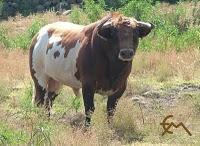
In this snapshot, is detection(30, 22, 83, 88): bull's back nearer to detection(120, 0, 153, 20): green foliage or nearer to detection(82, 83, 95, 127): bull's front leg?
detection(82, 83, 95, 127): bull's front leg

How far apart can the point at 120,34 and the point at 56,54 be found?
5.25 feet

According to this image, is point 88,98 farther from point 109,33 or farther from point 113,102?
point 109,33

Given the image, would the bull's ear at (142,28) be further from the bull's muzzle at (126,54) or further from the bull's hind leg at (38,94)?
the bull's hind leg at (38,94)

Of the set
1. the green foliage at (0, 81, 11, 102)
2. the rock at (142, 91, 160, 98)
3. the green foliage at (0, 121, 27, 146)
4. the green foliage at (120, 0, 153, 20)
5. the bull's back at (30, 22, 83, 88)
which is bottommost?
the green foliage at (120, 0, 153, 20)

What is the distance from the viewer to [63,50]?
9.23 m

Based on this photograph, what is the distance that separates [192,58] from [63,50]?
16.5 ft

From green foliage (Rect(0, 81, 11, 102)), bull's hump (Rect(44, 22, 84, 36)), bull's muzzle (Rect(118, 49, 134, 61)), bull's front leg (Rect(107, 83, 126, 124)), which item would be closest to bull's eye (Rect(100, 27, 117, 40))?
bull's muzzle (Rect(118, 49, 134, 61))

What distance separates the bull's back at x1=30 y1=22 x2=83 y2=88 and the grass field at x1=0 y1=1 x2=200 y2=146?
0.53m

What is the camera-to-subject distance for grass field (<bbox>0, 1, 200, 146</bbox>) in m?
7.03

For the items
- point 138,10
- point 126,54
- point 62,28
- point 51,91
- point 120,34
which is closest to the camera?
point 126,54

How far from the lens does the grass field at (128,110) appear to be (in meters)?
7.03

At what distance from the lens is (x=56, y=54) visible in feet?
30.5

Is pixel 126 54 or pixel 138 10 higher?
pixel 126 54

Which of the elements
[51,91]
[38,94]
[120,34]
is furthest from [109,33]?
[38,94]
